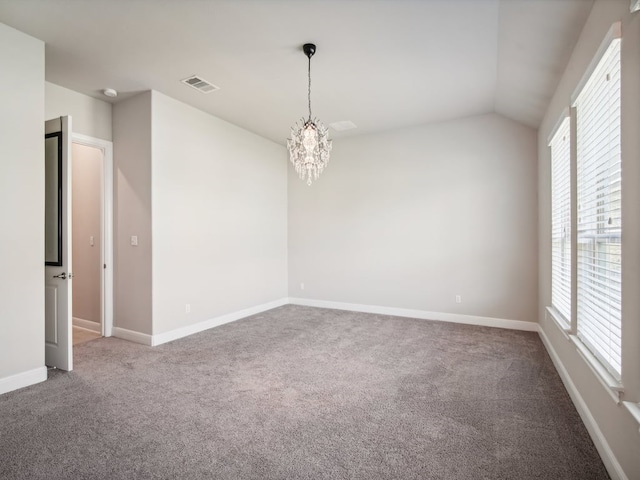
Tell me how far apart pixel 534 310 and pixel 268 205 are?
4418 millimetres

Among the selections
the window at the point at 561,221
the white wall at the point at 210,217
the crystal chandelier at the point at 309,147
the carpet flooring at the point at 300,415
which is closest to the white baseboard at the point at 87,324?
the carpet flooring at the point at 300,415

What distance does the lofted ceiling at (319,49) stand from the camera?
255 cm

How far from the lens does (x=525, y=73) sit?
3.34m

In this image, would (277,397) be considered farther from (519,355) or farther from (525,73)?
(525,73)

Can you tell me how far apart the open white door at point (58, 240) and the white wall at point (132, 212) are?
2.88ft

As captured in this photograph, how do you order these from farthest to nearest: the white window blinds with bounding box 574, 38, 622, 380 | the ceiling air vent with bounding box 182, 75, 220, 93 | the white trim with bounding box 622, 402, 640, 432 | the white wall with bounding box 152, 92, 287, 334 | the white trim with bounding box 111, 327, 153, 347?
the white wall with bounding box 152, 92, 287, 334
the white trim with bounding box 111, 327, 153, 347
the ceiling air vent with bounding box 182, 75, 220, 93
the white window blinds with bounding box 574, 38, 622, 380
the white trim with bounding box 622, 402, 640, 432

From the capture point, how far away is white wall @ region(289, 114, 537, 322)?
472cm

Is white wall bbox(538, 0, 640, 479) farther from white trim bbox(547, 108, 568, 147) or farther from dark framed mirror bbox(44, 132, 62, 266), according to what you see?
dark framed mirror bbox(44, 132, 62, 266)

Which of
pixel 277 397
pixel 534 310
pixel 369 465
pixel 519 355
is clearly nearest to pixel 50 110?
pixel 277 397

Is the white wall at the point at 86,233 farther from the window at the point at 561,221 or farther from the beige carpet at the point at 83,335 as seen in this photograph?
the window at the point at 561,221

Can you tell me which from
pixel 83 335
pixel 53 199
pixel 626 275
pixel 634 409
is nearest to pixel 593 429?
pixel 634 409

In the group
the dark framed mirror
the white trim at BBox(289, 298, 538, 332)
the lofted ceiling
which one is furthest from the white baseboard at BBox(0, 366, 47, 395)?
the white trim at BBox(289, 298, 538, 332)

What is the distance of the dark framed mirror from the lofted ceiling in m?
0.85

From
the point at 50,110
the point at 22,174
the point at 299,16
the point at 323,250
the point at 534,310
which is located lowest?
the point at 534,310
